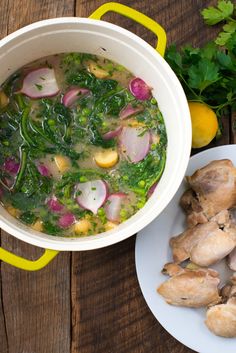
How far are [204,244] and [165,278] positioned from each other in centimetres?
20

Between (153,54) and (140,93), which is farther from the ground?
(153,54)

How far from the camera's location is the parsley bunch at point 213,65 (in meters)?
2.00

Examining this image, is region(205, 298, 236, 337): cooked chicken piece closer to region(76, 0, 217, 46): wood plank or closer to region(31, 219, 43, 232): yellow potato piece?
region(31, 219, 43, 232): yellow potato piece

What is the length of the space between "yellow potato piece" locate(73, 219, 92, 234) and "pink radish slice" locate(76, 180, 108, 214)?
44mm

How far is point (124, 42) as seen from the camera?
6.09 ft

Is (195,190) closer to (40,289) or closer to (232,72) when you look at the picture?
(232,72)

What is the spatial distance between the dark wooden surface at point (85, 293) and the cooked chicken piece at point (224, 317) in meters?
0.24

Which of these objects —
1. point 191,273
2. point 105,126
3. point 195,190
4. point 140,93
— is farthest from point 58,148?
point 191,273

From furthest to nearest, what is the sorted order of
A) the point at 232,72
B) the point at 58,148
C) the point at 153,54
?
the point at 232,72 < the point at 58,148 < the point at 153,54

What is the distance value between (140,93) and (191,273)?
25.9 inches

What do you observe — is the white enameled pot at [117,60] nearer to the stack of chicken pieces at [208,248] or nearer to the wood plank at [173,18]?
the stack of chicken pieces at [208,248]

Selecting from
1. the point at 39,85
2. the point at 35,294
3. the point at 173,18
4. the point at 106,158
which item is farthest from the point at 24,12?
the point at 35,294

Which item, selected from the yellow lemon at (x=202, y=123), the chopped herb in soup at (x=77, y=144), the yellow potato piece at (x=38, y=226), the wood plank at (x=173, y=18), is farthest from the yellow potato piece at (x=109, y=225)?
the wood plank at (x=173, y=18)

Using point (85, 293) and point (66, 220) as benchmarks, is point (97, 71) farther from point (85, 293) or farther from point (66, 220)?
point (85, 293)
